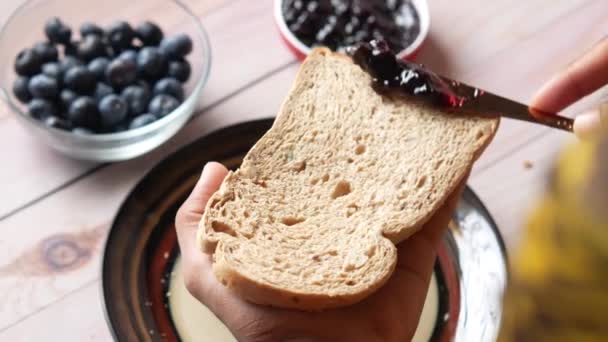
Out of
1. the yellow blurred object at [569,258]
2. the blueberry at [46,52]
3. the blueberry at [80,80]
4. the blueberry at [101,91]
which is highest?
the yellow blurred object at [569,258]

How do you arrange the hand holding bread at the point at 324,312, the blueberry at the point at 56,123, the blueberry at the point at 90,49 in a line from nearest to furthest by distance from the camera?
the hand holding bread at the point at 324,312
the blueberry at the point at 56,123
the blueberry at the point at 90,49

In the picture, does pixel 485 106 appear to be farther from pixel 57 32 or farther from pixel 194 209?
pixel 57 32

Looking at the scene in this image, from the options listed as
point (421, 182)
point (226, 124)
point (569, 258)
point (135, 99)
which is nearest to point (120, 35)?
point (135, 99)

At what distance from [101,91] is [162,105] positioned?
0.12 m

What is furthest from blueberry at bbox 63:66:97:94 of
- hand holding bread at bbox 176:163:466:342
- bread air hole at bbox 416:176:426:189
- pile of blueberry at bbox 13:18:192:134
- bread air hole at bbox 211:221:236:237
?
bread air hole at bbox 416:176:426:189

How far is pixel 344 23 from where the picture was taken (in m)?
1.36

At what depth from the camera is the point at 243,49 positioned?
1406 millimetres

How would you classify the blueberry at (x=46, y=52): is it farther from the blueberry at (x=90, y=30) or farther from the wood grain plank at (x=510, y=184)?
the wood grain plank at (x=510, y=184)

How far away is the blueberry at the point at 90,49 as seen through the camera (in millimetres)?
1274

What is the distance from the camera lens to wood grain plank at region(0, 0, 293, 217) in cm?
122

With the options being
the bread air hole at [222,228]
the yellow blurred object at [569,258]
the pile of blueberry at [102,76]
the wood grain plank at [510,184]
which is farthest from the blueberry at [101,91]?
the yellow blurred object at [569,258]

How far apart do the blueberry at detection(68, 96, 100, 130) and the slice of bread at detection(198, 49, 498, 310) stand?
14.2 inches

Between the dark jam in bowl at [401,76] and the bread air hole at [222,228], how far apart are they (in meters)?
0.35

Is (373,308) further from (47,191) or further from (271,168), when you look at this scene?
(47,191)
